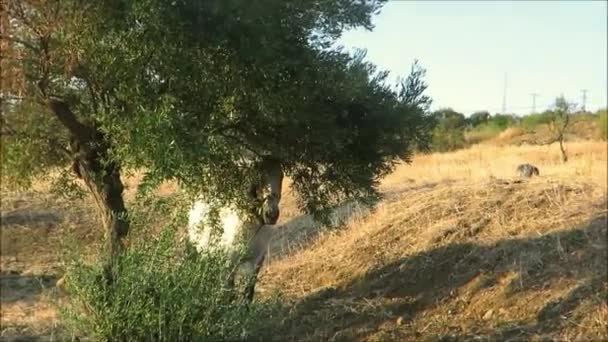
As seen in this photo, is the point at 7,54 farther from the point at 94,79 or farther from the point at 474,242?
the point at 474,242

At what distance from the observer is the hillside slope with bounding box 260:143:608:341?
9.35 meters

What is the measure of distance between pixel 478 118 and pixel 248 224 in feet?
146

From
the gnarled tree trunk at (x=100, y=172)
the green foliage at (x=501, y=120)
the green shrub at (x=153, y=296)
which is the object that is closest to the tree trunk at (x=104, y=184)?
the gnarled tree trunk at (x=100, y=172)

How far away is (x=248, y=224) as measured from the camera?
912 centimetres

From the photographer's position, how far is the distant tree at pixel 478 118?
1984 inches

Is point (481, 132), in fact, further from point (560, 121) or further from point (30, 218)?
point (30, 218)

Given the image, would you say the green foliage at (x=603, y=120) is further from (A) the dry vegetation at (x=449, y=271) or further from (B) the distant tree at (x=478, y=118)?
(A) the dry vegetation at (x=449, y=271)

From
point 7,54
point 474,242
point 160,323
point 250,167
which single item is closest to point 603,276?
point 474,242

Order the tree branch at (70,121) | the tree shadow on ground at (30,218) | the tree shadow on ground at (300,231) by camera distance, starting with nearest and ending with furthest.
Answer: the tree branch at (70,121), the tree shadow on ground at (300,231), the tree shadow on ground at (30,218)

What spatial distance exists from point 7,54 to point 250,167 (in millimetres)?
2700

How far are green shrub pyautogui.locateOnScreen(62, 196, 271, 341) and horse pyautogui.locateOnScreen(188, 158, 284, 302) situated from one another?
396 millimetres

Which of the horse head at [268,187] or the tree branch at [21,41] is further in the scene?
the horse head at [268,187]

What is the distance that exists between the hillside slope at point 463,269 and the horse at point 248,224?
1389 millimetres

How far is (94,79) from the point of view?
7.14 m
